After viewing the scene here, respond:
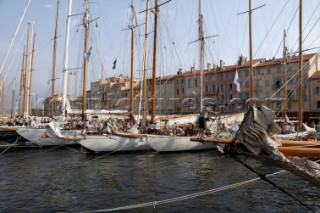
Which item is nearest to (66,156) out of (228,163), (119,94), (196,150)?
(196,150)

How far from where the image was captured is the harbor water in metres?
11.6

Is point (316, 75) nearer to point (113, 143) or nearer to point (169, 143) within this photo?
point (169, 143)

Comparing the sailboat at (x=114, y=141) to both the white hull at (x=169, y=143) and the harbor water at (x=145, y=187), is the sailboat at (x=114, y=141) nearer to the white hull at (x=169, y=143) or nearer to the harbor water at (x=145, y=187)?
the white hull at (x=169, y=143)

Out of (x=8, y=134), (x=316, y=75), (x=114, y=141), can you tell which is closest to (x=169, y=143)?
(x=114, y=141)

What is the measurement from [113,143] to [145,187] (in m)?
11.4

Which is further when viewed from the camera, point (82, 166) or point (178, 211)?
point (82, 166)

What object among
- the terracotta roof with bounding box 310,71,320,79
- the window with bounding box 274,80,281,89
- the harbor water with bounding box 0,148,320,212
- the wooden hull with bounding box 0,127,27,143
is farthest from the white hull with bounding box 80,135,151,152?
the window with bounding box 274,80,281,89

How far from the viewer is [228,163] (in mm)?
21391

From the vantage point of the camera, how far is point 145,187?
14.6 meters

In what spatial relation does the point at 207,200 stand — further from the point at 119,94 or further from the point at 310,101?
the point at 119,94

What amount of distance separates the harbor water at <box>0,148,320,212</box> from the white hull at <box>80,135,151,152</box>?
2.14 metres

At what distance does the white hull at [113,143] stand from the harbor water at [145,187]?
7.02 ft

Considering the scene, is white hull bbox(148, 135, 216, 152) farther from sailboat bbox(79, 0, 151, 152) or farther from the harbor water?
the harbor water

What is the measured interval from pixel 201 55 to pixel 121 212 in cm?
2488
